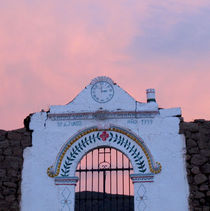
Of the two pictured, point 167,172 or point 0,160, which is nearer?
point 167,172

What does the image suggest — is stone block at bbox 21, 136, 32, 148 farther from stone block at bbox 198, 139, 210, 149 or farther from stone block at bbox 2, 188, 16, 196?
stone block at bbox 198, 139, 210, 149

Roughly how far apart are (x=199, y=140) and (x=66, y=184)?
4.01 meters

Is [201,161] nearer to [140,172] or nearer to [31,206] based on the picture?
[140,172]

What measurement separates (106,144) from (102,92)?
168 cm

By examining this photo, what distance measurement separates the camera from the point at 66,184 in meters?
11.2

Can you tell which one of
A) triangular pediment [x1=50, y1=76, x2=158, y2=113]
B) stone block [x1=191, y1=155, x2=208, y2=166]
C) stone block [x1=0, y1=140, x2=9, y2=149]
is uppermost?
triangular pediment [x1=50, y1=76, x2=158, y2=113]

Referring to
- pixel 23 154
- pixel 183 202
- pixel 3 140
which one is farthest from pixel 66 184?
pixel 183 202

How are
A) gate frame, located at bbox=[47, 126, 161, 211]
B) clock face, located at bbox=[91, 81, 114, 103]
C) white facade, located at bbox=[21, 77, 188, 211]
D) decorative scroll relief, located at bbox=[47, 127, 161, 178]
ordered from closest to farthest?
white facade, located at bbox=[21, 77, 188, 211], gate frame, located at bbox=[47, 126, 161, 211], decorative scroll relief, located at bbox=[47, 127, 161, 178], clock face, located at bbox=[91, 81, 114, 103]

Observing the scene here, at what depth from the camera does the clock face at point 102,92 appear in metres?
12.0

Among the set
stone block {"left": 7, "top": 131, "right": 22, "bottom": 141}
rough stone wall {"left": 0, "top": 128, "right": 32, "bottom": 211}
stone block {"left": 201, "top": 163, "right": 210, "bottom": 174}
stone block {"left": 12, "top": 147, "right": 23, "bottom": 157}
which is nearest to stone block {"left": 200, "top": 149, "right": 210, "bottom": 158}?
stone block {"left": 201, "top": 163, "right": 210, "bottom": 174}

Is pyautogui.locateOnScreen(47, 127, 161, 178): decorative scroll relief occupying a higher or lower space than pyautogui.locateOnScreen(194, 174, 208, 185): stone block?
higher

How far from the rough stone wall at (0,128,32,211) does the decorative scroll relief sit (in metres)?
1.03

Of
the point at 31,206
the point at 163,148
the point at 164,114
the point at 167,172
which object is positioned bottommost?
the point at 31,206

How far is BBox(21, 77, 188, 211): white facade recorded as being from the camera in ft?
35.6
